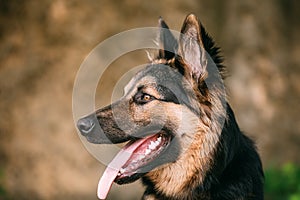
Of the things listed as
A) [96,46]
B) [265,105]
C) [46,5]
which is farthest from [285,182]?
[46,5]

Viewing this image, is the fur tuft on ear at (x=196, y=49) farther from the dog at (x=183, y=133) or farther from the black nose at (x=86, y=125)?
Result: the black nose at (x=86, y=125)

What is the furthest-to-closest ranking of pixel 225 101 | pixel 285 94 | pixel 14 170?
pixel 285 94
pixel 14 170
pixel 225 101

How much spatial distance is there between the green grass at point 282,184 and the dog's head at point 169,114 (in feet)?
9.47

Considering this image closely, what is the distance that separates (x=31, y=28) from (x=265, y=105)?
13.7 ft

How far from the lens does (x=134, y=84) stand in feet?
20.3

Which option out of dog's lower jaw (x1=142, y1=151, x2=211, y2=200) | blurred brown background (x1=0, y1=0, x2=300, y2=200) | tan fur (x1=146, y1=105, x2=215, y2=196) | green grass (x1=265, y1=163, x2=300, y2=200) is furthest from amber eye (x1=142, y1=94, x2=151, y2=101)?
blurred brown background (x1=0, y1=0, x2=300, y2=200)

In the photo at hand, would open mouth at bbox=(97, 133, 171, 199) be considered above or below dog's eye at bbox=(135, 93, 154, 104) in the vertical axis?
below

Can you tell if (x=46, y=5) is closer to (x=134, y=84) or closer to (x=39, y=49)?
(x=39, y=49)

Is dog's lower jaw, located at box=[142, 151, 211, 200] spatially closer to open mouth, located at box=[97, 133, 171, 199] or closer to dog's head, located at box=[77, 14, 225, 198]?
dog's head, located at box=[77, 14, 225, 198]

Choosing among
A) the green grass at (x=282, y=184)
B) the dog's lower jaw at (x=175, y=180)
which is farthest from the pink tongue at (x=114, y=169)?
the green grass at (x=282, y=184)

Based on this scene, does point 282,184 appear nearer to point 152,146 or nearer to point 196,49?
point 152,146

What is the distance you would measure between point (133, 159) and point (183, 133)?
0.52 meters

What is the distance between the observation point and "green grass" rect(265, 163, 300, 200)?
844 centimetres

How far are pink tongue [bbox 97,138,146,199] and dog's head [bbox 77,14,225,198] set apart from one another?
0.04ft
